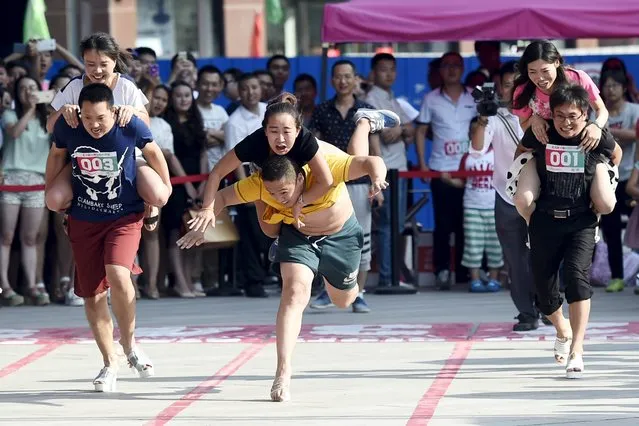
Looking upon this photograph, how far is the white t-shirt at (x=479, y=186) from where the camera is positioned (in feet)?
45.0

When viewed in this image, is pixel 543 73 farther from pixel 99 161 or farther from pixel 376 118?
pixel 99 161

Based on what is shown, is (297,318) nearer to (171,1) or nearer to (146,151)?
(146,151)

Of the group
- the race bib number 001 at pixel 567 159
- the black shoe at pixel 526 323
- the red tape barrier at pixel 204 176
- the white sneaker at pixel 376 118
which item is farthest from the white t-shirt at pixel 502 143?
the red tape barrier at pixel 204 176

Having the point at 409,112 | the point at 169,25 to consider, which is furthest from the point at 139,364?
the point at 169,25

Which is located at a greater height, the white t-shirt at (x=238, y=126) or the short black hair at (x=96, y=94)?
the short black hair at (x=96, y=94)

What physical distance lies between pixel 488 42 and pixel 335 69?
10.4ft

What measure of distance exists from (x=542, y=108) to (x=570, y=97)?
1.42 ft

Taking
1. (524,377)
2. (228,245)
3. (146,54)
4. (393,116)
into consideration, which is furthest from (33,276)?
(524,377)

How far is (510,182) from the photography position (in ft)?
29.5

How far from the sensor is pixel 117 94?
28.5 feet

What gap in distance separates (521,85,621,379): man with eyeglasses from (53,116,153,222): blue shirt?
2322mm

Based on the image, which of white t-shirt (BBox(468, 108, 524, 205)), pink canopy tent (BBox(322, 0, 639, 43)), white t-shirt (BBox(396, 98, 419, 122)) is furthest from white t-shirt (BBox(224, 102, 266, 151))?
white t-shirt (BBox(468, 108, 524, 205))

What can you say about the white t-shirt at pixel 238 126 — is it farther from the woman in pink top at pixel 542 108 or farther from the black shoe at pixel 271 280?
the woman in pink top at pixel 542 108

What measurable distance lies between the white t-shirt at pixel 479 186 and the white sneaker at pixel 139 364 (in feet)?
18.5
